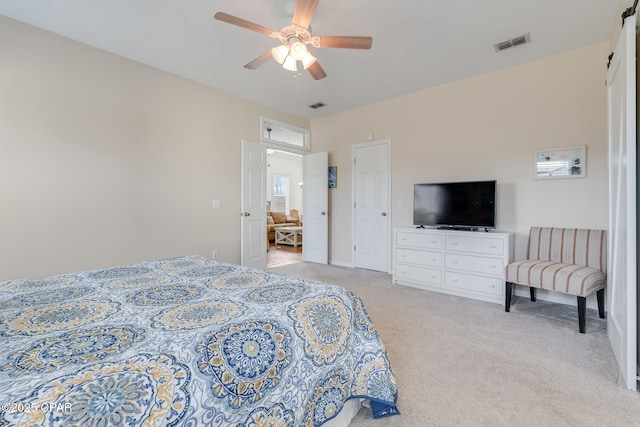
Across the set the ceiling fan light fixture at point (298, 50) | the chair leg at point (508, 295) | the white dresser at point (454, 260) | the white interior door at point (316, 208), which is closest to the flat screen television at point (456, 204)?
the white dresser at point (454, 260)

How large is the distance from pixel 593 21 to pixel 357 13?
2.16 meters

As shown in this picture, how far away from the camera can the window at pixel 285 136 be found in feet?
15.8

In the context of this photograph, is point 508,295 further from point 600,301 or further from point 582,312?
point 600,301

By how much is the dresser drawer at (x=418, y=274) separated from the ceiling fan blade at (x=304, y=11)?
3.03m

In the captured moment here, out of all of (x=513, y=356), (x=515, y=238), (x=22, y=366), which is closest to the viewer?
(x=22, y=366)

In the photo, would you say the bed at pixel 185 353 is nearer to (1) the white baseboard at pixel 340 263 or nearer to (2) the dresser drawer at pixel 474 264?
(2) the dresser drawer at pixel 474 264

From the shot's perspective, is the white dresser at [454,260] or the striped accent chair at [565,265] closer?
the striped accent chair at [565,265]

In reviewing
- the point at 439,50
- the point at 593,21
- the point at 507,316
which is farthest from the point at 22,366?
the point at 593,21

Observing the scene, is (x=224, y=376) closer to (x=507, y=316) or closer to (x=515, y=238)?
(x=507, y=316)

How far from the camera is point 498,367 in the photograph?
6.38 feet

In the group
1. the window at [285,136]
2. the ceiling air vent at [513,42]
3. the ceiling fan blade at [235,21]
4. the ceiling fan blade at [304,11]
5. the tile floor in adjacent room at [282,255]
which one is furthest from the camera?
the tile floor in adjacent room at [282,255]

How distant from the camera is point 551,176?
3.19 meters

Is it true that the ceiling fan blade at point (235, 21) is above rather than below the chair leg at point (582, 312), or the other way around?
above

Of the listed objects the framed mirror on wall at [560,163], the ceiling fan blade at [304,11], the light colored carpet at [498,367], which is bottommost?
the light colored carpet at [498,367]
